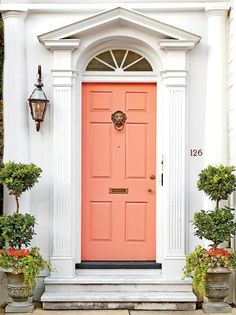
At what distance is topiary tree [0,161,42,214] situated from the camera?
23.1 ft

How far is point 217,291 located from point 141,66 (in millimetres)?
2856

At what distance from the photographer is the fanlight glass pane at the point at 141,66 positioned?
786 centimetres

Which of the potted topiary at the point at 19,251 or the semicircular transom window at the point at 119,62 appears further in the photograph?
the semicircular transom window at the point at 119,62

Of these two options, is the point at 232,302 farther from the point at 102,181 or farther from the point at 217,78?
the point at 217,78

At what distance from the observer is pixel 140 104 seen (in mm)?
7855

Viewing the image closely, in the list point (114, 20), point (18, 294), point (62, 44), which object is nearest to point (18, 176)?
point (18, 294)

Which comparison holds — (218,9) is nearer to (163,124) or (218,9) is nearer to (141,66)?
(141,66)

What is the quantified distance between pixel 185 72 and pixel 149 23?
718mm

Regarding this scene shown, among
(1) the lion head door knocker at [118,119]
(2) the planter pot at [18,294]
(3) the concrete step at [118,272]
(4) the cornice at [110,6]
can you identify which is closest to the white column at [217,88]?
(4) the cornice at [110,6]

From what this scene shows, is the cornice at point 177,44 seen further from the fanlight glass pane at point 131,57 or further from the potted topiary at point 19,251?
the potted topiary at point 19,251

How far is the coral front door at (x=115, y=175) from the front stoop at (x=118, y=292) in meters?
0.44

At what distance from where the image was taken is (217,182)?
7027 millimetres

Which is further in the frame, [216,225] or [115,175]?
[115,175]

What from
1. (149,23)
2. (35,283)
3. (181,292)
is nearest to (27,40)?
(149,23)
